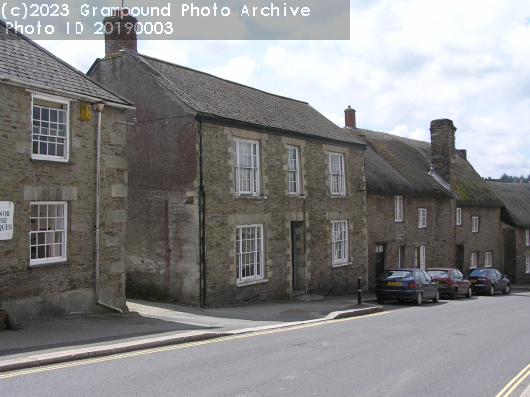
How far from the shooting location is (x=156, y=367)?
768cm

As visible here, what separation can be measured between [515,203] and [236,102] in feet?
106

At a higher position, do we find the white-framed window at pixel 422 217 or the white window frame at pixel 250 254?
the white-framed window at pixel 422 217

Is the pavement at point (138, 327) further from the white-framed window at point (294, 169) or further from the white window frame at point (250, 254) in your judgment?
the white-framed window at point (294, 169)

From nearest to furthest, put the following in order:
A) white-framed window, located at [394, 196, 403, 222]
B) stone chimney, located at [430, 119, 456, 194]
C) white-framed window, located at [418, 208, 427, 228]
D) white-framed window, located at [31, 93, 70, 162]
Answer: white-framed window, located at [31, 93, 70, 162], white-framed window, located at [394, 196, 403, 222], white-framed window, located at [418, 208, 427, 228], stone chimney, located at [430, 119, 456, 194]

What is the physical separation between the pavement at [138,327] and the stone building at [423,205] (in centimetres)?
985

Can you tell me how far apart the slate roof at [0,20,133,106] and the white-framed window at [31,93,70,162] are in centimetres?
43

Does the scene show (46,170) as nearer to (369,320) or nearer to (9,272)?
(9,272)

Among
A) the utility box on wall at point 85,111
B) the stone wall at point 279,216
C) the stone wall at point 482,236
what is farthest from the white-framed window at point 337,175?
the stone wall at point 482,236

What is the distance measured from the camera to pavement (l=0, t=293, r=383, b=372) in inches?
322

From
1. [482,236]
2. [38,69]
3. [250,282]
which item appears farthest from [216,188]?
[482,236]

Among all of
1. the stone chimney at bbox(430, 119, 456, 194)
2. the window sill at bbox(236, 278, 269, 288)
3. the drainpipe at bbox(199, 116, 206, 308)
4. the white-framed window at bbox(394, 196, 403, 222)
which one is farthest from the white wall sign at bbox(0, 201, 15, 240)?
the stone chimney at bbox(430, 119, 456, 194)

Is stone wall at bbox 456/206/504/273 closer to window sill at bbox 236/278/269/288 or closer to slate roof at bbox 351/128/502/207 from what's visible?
slate roof at bbox 351/128/502/207

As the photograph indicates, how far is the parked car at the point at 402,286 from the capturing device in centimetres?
1939

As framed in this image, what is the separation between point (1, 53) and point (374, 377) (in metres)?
10.6
